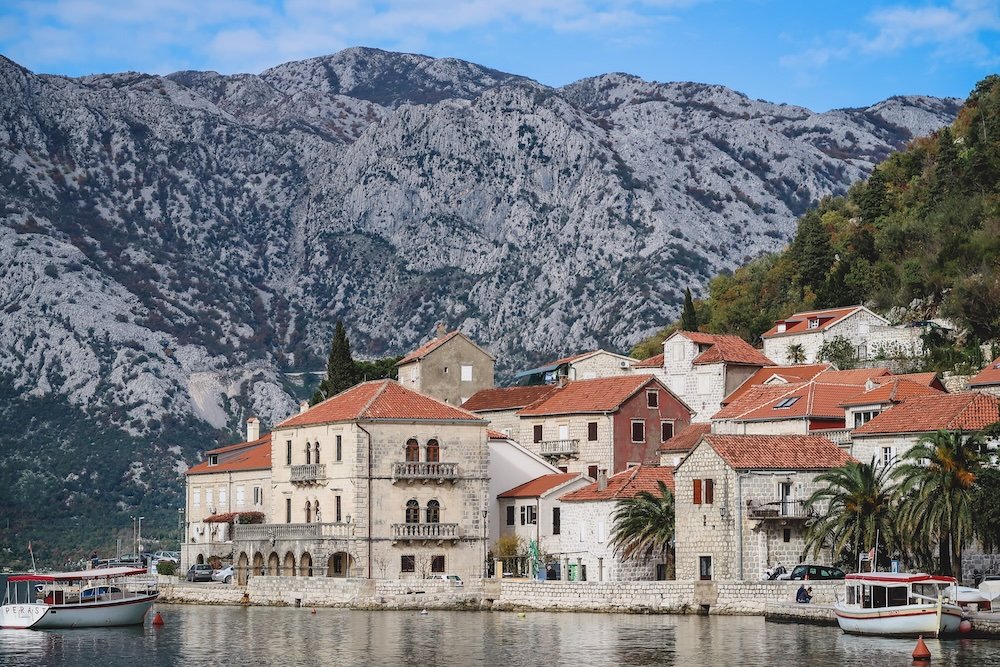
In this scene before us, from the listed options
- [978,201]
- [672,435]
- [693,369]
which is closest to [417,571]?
[672,435]

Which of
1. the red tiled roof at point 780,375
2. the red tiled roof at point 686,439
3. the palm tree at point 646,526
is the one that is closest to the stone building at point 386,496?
the palm tree at point 646,526

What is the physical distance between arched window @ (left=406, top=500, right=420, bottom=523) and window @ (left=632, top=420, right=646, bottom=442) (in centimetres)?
1729

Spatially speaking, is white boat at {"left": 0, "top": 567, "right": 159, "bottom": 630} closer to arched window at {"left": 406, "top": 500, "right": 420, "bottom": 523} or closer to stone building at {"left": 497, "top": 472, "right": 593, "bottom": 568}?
arched window at {"left": 406, "top": 500, "right": 420, "bottom": 523}

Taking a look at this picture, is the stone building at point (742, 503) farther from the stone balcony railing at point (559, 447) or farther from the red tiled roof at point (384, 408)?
the stone balcony railing at point (559, 447)

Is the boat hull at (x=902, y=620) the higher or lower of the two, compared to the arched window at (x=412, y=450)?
lower

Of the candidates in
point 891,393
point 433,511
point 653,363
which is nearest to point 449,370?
point 653,363

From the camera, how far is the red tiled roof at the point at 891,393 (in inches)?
3036

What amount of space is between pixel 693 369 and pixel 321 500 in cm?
3027

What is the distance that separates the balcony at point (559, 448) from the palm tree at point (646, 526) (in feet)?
54.8

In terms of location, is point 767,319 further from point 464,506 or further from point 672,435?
point 464,506

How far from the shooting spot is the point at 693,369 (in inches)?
4102

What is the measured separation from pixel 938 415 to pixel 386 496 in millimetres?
28410

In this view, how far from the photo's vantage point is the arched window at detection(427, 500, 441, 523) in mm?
83250

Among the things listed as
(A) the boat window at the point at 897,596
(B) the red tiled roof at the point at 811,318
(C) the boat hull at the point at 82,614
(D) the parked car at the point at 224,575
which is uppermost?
(B) the red tiled roof at the point at 811,318
